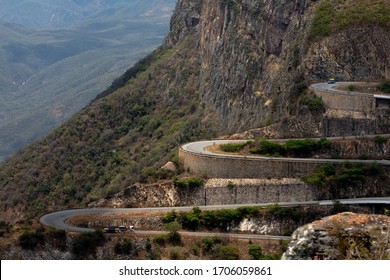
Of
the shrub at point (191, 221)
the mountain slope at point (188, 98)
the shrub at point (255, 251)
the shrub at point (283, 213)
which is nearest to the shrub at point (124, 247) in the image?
the shrub at point (191, 221)

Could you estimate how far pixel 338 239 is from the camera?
87.9 feet

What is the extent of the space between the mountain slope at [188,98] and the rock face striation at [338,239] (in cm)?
4244

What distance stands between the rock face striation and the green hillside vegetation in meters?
58.7

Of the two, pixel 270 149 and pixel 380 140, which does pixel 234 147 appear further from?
pixel 380 140

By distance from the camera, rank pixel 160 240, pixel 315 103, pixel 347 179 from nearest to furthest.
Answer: pixel 160 240, pixel 347 179, pixel 315 103

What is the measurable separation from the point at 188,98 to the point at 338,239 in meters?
96.7

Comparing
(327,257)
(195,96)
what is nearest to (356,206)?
(327,257)

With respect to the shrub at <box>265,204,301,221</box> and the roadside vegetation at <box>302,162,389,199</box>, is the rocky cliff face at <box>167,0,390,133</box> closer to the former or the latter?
the roadside vegetation at <box>302,162,389,199</box>

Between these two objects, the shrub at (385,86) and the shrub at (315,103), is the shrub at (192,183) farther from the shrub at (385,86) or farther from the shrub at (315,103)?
the shrub at (385,86)

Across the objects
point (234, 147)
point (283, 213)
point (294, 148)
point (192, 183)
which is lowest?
point (283, 213)

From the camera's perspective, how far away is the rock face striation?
26531 mm

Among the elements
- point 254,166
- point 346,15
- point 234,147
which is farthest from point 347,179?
point 346,15

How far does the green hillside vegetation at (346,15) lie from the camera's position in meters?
84.6

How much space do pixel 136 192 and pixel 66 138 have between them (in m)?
67.1
